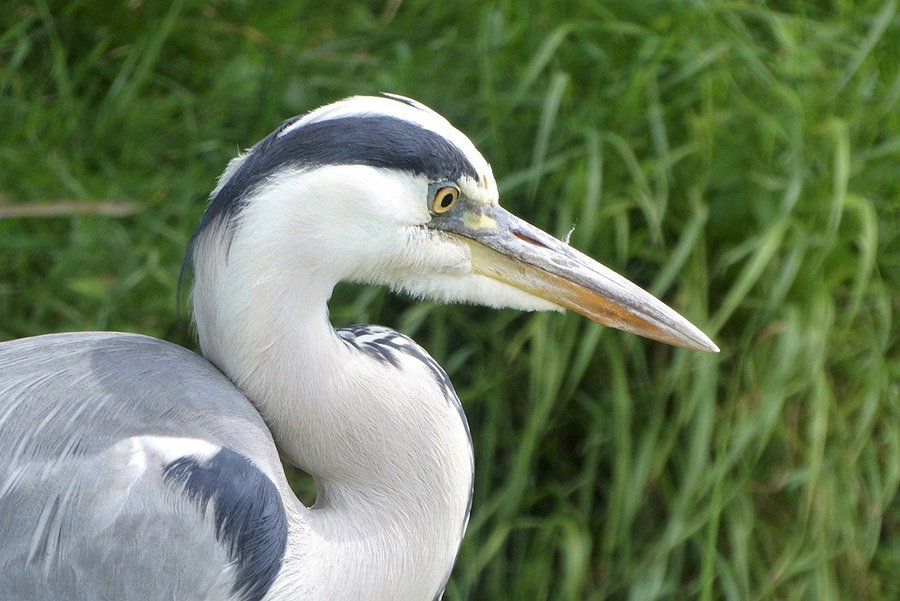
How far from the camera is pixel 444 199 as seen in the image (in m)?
1.98

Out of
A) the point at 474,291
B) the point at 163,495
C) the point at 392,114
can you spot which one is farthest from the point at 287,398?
the point at 392,114

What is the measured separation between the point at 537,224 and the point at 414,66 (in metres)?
0.71

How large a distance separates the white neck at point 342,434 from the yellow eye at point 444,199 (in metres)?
0.21

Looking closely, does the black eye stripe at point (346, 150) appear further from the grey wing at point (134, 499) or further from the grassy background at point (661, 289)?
the grassy background at point (661, 289)

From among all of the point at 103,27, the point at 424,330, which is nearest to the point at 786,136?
the point at 424,330

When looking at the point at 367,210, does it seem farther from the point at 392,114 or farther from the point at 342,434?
the point at 342,434

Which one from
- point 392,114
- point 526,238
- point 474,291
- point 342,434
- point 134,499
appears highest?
point 392,114

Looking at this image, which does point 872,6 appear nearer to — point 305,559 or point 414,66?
point 414,66

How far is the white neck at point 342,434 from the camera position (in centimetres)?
191

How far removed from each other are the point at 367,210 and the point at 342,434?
377mm

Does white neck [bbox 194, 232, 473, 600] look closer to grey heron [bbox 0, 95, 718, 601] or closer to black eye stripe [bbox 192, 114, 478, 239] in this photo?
grey heron [bbox 0, 95, 718, 601]

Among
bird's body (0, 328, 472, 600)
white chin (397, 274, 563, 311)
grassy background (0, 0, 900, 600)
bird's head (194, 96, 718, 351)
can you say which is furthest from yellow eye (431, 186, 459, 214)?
grassy background (0, 0, 900, 600)

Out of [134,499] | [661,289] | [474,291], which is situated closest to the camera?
[134,499]

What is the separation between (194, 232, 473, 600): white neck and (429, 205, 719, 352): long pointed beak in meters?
0.23
